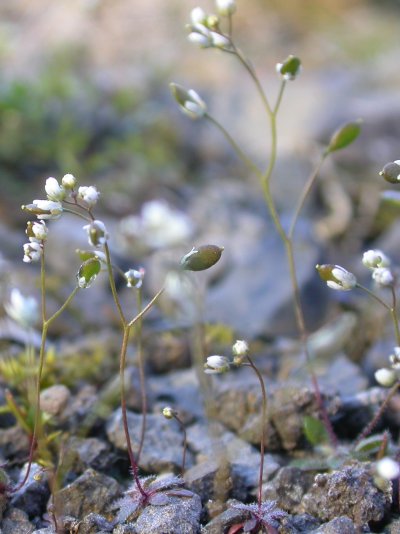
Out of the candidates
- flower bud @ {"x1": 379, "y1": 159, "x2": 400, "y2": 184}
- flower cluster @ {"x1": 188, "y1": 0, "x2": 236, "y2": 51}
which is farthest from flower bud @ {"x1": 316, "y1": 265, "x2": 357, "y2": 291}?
flower cluster @ {"x1": 188, "y1": 0, "x2": 236, "y2": 51}

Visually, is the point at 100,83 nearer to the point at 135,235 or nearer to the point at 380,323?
the point at 135,235

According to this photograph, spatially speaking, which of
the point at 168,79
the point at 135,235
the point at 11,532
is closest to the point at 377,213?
the point at 135,235

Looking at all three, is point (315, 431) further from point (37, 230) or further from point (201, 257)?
point (37, 230)

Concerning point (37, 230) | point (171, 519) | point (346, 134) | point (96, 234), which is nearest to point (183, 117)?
point (346, 134)

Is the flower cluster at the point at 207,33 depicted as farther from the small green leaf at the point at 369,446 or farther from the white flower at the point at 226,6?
the small green leaf at the point at 369,446

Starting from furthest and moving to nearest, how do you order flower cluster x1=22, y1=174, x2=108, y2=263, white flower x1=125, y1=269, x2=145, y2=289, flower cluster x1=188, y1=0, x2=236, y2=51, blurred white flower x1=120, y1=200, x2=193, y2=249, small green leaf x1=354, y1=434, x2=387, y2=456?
blurred white flower x1=120, y1=200, x2=193, y2=249
flower cluster x1=188, y1=0, x2=236, y2=51
small green leaf x1=354, y1=434, x2=387, y2=456
white flower x1=125, y1=269, x2=145, y2=289
flower cluster x1=22, y1=174, x2=108, y2=263

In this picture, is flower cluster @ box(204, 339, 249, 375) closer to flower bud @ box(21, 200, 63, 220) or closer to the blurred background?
flower bud @ box(21, 200, 63, 220)
